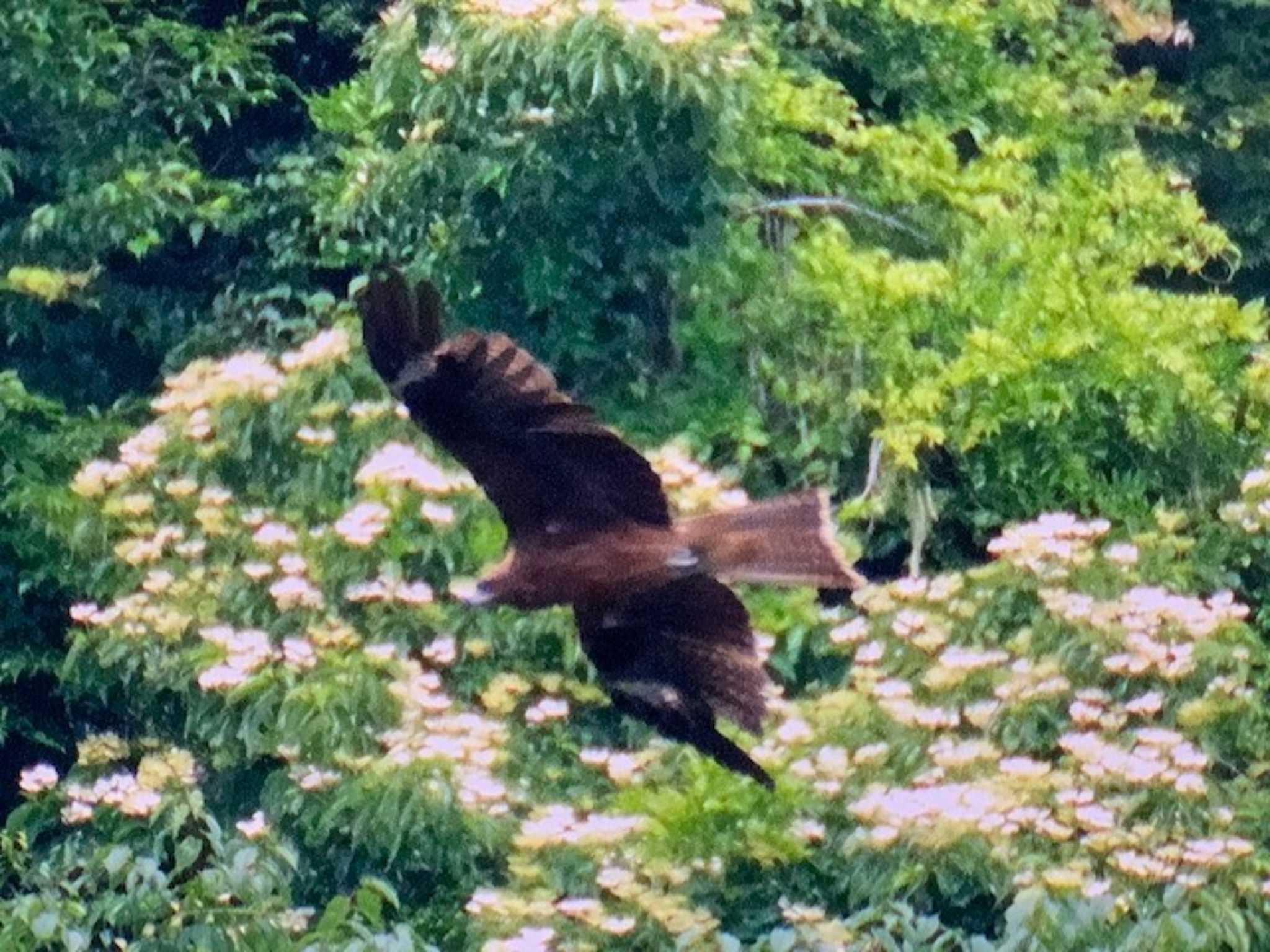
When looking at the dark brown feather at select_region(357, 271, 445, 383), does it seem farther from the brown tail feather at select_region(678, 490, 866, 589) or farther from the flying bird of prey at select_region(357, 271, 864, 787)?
the brown tail feather at select_region(678, 490, 866, 589)

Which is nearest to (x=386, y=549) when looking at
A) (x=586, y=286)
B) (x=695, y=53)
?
(x=586, y=286)

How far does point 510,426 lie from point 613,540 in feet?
0.99

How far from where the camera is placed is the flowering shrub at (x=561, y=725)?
566 cm

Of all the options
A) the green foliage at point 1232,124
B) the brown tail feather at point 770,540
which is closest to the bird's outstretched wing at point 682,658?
the brown tail feather at point 770,540

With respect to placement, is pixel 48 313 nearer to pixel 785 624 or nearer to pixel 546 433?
pixel 785 624

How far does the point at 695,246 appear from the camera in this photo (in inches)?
267

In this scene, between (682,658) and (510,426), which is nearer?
(510,426)

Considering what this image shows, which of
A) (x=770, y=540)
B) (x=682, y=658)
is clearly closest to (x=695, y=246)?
(x=682, y=658)

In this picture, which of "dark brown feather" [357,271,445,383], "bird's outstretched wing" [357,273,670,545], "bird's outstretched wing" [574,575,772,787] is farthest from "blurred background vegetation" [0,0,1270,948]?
"dark brown feather" [357,271,445,383]

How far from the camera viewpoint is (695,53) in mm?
6320

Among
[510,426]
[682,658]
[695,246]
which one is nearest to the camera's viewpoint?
[510,426]

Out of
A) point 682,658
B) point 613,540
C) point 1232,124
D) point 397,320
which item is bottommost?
point 1232,124

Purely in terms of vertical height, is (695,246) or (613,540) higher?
(613,540)

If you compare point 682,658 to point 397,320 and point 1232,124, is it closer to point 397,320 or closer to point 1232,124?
point 397,320
